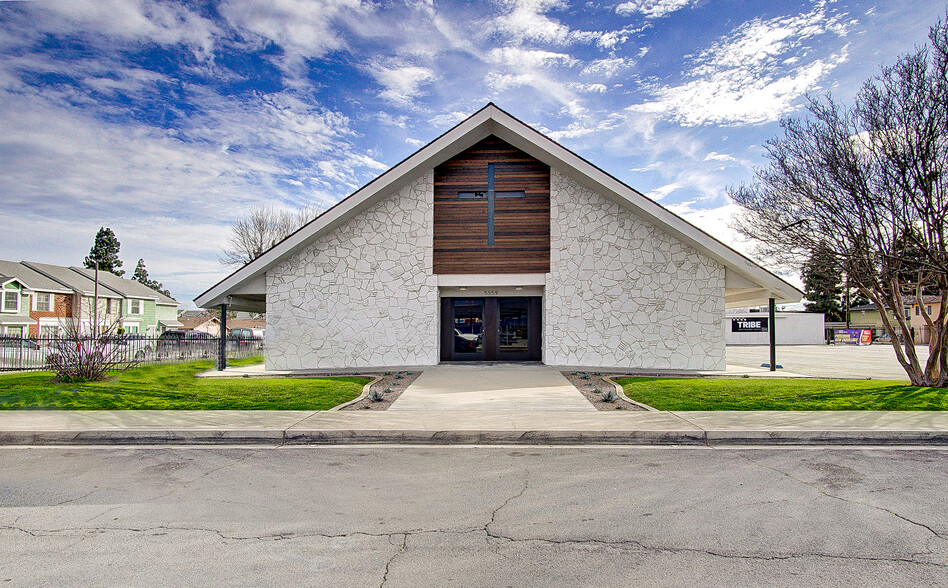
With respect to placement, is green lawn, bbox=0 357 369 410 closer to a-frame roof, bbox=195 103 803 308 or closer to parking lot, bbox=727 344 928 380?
a-frame roof, bbox=195 103 803 308

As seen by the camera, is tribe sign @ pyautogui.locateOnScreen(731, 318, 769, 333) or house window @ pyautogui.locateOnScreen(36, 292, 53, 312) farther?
tribe sign @ pyautogui.locateOnScreen(731, 318, 769, 333)

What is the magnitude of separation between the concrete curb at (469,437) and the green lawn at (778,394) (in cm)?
191

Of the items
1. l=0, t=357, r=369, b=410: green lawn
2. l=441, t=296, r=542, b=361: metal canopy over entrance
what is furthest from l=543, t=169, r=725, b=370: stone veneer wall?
l=0, t=357, r=369, b=410: green lawn

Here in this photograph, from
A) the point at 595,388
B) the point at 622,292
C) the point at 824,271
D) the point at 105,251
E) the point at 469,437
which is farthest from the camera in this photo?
the point at 105,251

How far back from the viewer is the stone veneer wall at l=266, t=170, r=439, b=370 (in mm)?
17172

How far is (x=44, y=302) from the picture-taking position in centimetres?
4316

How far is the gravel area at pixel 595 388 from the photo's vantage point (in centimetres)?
1016

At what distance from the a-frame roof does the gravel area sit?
5098 millimetres

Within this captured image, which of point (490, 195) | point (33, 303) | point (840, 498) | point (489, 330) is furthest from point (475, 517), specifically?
point (33, 303)

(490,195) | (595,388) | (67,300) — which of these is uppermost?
(490,195)

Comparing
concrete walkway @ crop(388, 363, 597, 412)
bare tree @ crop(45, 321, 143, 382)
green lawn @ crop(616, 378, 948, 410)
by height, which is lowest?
concrete walkway @ crop(388, 363, 597, 412)

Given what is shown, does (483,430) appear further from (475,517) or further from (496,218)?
(496,218)

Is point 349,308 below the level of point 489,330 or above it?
above

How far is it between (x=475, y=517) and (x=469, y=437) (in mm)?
3124
